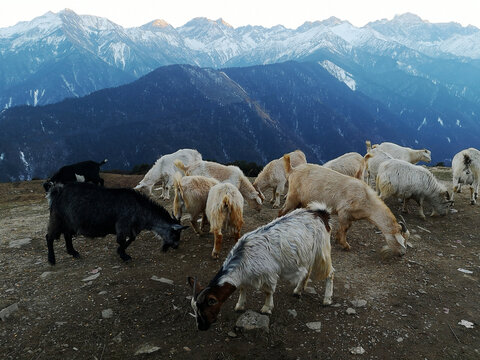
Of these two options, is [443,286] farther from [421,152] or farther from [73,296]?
[421,152]

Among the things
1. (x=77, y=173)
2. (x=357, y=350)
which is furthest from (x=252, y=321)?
(x=77, y=173)

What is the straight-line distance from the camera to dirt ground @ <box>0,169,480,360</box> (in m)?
4.63

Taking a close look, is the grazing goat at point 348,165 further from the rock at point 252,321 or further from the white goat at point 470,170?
the rock at point 252,321

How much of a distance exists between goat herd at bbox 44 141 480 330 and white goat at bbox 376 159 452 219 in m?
0.03

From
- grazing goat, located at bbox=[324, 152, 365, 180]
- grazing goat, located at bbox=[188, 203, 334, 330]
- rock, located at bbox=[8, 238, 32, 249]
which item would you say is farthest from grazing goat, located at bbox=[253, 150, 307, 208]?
rock, located at bbox=[8, 238, 32, 249]

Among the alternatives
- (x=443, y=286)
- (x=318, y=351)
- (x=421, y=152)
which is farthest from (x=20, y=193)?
→ (x=421, y=152)

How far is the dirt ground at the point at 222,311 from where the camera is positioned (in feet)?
15.2

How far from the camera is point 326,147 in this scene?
17262 cm

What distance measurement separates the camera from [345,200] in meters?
7.93

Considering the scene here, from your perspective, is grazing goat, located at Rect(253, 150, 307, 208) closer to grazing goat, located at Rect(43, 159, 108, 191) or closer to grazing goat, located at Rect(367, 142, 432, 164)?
grazing goat, located at Rect(367, 142, 432, 164)

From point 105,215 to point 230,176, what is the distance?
496 cm

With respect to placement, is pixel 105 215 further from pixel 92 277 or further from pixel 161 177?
pixel 161 177

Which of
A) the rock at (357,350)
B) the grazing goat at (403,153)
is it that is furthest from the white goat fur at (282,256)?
the grazing goat at (403,153)

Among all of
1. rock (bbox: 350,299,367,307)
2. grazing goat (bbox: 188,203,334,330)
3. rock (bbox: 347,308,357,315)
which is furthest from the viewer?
rock (bbox: 350,299,367,307)
